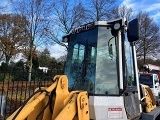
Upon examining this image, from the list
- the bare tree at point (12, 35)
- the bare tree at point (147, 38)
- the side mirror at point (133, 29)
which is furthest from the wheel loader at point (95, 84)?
the bare tree at point (147, 38)

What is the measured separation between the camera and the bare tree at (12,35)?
89.5 ft

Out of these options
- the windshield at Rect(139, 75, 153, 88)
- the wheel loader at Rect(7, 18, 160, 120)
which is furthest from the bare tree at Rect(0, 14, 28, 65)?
the wheel loader at Rect(7, 18, 160, 120)

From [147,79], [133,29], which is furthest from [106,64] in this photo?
[147,79]

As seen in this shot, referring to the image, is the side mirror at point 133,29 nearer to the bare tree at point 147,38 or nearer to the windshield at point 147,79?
the windshield at point 147,79

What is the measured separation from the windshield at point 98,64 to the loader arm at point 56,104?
Answer: 1.59ft

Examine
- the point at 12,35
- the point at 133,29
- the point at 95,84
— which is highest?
the point at 12,35

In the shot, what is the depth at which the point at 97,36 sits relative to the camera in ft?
14.6

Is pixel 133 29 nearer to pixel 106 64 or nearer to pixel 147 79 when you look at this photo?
pixel 106 64

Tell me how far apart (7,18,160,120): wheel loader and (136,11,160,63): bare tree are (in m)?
32.0

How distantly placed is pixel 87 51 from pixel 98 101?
40.0 inches

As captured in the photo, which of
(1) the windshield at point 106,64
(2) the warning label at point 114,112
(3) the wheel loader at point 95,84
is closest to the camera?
(3) the wheel loader at point 95,84

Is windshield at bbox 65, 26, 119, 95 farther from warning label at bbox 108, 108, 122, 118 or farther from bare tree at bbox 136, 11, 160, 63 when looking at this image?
bare tree at bbox 136, 11, 160, 63

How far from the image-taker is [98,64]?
4.34 metres

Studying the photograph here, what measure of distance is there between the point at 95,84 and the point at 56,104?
0.76 metres
